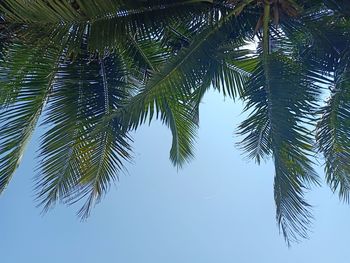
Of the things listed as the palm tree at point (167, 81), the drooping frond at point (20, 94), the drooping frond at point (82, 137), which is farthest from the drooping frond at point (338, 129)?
the drooping frond at point (20, 94)

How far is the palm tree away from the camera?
6047 mm

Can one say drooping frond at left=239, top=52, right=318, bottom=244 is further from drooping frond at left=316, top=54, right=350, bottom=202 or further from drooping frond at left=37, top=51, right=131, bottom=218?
drooping frond at left=37, top=51, right=131, bottom=218

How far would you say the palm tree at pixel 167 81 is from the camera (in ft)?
19.8

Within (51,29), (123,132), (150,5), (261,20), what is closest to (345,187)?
(261,20)

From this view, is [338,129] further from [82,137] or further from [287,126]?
[82,137]

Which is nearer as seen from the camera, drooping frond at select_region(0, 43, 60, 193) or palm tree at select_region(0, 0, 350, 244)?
palm tree at select_region(0, 0, 350, 244)

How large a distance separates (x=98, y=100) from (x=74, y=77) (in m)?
0.40

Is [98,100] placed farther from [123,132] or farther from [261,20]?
[261,20]

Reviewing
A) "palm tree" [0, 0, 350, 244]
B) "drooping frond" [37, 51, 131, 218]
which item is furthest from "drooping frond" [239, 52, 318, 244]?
"drooping frond" [37, 51, 131, 218]

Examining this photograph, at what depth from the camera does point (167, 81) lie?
624cm

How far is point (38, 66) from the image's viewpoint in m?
6.59

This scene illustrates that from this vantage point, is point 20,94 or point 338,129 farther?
point 20,94

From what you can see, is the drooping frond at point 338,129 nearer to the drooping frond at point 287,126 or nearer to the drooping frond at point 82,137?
the drooping frond at point 287,126

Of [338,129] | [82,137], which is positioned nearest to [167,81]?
[82,137]
